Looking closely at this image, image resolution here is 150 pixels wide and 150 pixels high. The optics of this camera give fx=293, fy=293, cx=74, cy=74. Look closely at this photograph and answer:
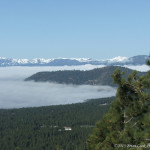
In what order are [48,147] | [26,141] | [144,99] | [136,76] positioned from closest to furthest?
[144,99] < [136,76] < [48,147] < [26,141]

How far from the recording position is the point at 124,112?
24.6 m

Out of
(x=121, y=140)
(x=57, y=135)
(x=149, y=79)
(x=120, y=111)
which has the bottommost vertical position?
(x=57, y=135)

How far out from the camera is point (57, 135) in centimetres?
19350

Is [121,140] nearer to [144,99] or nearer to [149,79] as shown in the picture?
[144,99]

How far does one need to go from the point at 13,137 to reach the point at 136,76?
572ft

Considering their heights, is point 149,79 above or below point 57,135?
above

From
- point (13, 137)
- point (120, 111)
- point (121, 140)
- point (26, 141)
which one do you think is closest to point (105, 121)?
point (120, 111)

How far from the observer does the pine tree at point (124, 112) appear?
23203 millimetres

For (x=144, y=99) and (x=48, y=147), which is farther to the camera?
(x=48, y=147)

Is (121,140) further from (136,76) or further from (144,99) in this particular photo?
(136,76)

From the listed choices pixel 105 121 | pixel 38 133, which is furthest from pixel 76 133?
pixel 105 121

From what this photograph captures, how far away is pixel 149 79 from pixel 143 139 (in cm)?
570

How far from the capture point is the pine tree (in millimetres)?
23203

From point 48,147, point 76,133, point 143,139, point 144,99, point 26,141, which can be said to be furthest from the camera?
point 76,133
